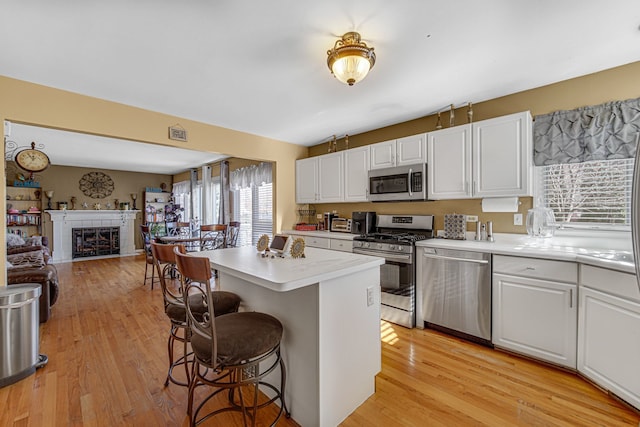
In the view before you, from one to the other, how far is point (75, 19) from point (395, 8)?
1980 millimetres

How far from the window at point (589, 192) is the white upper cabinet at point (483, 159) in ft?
0.81

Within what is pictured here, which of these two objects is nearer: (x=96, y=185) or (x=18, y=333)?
(x=18, y=333)

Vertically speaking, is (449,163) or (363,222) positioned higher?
(449,163)

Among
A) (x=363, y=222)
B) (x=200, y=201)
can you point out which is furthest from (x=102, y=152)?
(x=363, y=222)

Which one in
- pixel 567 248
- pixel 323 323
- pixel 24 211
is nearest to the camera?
pixel 323 323

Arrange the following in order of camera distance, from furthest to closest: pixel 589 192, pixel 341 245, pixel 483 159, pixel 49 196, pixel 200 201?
pixel 200 201
pixel 49 196
pixel 341 245
pixel 483 159
pixel 589 192

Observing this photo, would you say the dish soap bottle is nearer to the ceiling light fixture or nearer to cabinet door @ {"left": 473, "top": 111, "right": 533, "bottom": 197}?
cabinet door @ {"left": 473, "top": 111, "right": 533, "bottom": 197}

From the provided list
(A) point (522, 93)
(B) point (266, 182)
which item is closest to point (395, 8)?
(A) point (522, 93)

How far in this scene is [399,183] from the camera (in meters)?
3.39

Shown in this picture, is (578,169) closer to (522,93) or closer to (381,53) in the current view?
(522,93)

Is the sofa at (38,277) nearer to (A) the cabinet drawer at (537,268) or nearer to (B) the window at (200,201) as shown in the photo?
(B) the window at (200,201)

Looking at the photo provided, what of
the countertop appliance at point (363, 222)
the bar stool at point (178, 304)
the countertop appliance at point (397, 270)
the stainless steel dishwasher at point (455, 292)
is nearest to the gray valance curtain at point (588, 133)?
the stainless steel dishwasher at point (455, 292)

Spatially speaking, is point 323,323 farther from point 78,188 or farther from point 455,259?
point 78,188

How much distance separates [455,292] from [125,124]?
151 inches
